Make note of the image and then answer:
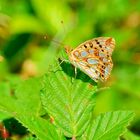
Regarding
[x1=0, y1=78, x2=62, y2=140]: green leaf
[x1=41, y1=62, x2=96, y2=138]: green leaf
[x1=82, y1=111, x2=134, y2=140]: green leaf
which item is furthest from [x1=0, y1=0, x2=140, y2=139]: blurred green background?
[x1=82, y1=111, x2=134, y2=140]: green leaf

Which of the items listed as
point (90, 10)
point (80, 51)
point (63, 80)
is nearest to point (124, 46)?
point (90, 10)

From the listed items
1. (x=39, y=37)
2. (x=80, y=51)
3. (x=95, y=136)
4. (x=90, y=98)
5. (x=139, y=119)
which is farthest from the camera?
(x=39, y=37)

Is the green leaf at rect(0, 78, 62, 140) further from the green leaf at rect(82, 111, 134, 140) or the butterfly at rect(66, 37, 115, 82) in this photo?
the butterfly at rect(66, 37, 115, 82)

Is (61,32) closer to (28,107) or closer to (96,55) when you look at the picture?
(96,55)

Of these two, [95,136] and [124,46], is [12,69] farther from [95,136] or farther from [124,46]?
[95,136]

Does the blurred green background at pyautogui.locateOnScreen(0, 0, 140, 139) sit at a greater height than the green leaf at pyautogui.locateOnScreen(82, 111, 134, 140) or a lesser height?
lesser

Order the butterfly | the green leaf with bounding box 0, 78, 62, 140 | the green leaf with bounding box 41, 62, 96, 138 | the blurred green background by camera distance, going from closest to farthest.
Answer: the green leaf with bounding box 0, 78, 62, 140
the green leaf with bounding box 41, 62, 96, 138
the butterfly
the blurred green background
